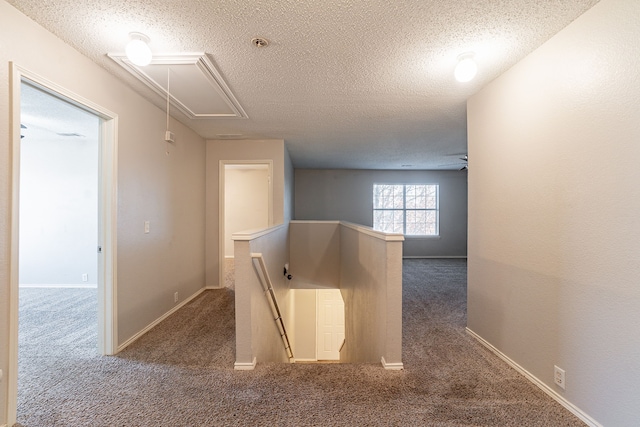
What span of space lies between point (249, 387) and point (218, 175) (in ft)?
11.5

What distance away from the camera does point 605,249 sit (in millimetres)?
1538

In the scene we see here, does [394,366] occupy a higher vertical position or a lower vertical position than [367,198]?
lower

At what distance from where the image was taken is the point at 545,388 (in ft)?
6.26

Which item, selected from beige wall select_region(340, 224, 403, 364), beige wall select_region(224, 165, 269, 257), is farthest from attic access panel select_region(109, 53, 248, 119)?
beige wall select_region(224, 165, 269, 257)

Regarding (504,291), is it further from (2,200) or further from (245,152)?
(245,152)

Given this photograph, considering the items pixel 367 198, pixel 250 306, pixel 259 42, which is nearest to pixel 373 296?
pixel 250 306

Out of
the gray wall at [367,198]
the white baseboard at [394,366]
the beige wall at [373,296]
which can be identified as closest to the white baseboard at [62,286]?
the beige wall at [373,296]

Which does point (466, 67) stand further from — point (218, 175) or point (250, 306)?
point (218, 175)

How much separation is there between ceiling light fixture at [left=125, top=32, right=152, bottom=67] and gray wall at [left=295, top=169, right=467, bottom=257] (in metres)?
6.20

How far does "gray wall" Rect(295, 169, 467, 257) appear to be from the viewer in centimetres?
801

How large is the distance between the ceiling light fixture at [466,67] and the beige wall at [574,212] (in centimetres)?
44

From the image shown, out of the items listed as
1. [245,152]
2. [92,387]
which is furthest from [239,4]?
[245,152]

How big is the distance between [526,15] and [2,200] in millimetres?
3261

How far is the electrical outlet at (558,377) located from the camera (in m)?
1.79
